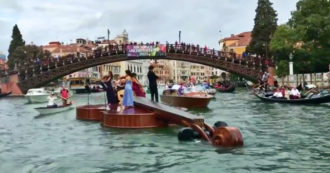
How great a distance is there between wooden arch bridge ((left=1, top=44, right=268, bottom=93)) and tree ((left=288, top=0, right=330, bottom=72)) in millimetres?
6447

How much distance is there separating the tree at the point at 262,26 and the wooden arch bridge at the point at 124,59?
816 inches

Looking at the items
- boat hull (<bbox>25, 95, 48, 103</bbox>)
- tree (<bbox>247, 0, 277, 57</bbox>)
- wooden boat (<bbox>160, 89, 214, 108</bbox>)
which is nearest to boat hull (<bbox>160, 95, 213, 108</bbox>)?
wooden boat (<bbox>160, 89, 214, 108</bbox>)

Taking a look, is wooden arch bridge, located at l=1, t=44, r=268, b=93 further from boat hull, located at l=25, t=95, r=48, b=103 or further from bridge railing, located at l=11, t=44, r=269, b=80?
boat hull, located at l=25, t=95, r=48, b=103

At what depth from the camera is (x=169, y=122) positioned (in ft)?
52.5

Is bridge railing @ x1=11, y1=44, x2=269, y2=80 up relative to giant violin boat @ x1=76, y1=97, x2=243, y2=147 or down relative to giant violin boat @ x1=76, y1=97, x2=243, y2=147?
up

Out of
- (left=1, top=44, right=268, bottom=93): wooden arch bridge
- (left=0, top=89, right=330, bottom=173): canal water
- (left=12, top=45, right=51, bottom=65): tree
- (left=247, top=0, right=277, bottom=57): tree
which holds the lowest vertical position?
(left=0, top=89, right=330, bottom=173): canal water

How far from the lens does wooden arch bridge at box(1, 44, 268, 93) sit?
51.8 m

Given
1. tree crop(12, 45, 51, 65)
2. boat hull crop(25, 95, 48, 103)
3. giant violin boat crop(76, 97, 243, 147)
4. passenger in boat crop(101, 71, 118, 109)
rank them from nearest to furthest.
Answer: giant violin boat crop(76, 97, 243, 147)
passenger in boat crop(101, 71, 118, 109)
boat hull crop(25, 95, 48, 103)
tree crop(12, 45, 51, 65)

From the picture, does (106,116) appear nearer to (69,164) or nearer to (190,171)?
(69,164)

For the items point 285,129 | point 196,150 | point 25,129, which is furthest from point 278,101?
point 196,150

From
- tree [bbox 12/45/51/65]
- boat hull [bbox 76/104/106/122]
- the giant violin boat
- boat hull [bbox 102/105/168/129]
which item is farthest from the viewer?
tree [bbox 12/45/51/65]

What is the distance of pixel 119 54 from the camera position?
181 feet

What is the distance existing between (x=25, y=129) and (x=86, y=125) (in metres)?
2.31

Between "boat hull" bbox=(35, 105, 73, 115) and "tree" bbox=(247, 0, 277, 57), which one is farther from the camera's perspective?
"tree" bbox=(247, 0, 277, 57)
